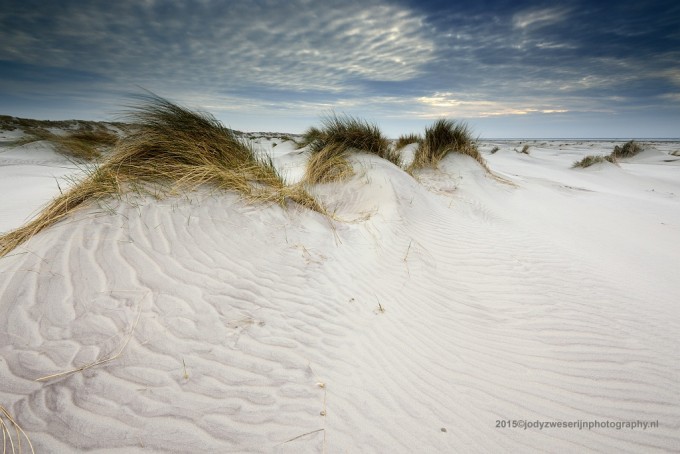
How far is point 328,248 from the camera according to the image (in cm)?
376

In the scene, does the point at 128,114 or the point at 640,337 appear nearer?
the point at 640,337

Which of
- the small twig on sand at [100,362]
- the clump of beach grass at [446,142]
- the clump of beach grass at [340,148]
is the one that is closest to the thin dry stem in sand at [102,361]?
the small twig on sand at [100,362]

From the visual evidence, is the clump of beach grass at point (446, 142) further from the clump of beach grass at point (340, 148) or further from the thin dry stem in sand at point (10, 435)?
the thin dry stem in sand at point (10, 435)

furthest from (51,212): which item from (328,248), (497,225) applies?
(497,225)

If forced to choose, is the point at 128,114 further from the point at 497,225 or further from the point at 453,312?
the point at 497,225

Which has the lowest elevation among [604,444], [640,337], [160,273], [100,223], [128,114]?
[604,444]

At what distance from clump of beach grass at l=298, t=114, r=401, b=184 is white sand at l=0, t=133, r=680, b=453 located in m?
2.80

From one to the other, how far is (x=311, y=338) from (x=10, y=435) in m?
1.66

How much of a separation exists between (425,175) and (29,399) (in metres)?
8.79

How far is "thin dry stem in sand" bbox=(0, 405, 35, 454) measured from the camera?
136 centimetres

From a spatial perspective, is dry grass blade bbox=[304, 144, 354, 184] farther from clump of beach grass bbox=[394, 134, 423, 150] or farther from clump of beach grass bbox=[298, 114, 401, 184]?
clump of beach grass bbox=[394, 134, 423, 150]

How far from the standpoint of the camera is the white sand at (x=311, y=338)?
1664 millimetres

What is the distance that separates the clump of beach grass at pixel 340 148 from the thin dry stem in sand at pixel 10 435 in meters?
5.61

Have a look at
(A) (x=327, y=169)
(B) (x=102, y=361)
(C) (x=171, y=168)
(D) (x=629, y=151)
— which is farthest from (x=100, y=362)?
(D) (x=629, y=151)
